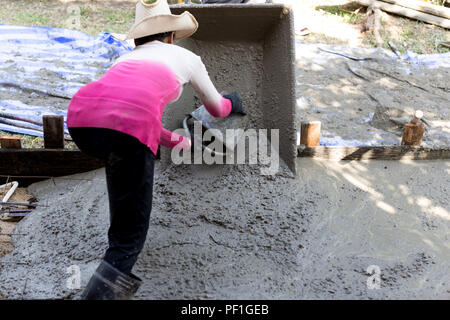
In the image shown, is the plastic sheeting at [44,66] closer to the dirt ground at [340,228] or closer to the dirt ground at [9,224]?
the dirt ground at [9,224]

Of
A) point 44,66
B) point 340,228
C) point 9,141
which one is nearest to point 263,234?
point 340,228

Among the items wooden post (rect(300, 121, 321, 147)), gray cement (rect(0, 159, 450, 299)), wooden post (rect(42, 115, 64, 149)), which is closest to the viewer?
gray cement (rect(0, 159, 450, 299))

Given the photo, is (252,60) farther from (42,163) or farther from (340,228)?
(42,163)

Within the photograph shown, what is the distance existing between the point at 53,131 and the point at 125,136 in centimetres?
138

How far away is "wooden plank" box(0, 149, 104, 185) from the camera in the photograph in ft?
10.2

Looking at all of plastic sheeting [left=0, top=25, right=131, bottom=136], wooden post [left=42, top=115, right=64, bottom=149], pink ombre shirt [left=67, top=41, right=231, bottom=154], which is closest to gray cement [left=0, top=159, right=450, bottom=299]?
wooden post [left=42, top=115, right=64, bottom=149]

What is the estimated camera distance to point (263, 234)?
246 cm

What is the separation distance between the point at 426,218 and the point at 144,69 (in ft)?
5.93

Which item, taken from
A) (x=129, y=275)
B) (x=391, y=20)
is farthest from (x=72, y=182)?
(x=391, y=20)

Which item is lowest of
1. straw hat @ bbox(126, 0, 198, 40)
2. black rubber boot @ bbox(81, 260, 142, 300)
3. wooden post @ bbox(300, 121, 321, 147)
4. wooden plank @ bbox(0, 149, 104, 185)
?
wooden plank @ bbox(0, 149, 104, 185)

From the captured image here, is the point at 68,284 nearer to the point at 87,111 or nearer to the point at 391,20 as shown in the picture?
the point at 87,111

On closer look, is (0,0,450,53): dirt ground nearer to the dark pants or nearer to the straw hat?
the straw hat

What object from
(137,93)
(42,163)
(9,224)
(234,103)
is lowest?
(9,224)

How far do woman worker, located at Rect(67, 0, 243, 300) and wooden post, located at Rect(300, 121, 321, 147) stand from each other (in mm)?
1269
